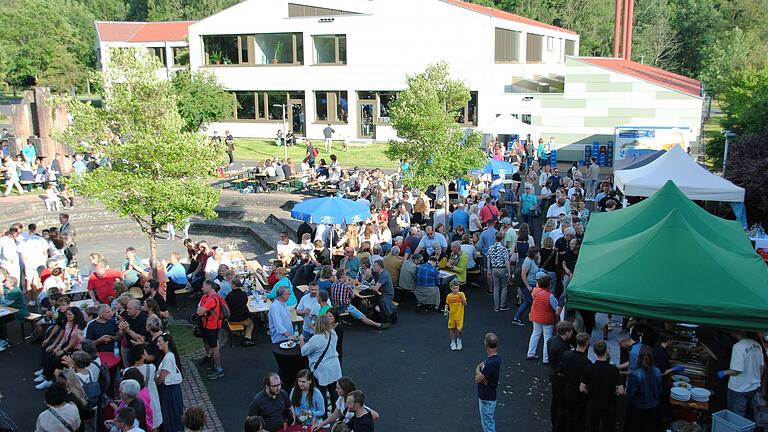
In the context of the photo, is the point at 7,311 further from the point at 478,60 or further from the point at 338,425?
the point at 478,60

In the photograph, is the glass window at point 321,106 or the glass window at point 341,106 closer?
the glass window at point 341,106

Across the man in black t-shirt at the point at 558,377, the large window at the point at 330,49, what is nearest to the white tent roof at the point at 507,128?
the large window at the point at 330,49

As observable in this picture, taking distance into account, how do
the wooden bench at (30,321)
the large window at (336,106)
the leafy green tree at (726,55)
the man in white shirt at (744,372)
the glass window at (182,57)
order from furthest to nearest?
the leafy green tree at (726,55), the glass window at (182,57), the large window at (336,106), the wooden bench at (30,321), the man in white shirt at (744,372)

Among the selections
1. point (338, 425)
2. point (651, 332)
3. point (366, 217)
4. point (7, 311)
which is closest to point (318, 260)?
point (366, 217)

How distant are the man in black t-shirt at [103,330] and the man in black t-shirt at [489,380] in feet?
16.3

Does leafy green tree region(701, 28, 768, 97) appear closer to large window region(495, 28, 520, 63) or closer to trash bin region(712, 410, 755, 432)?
large window region(495, 28, 520, 63)

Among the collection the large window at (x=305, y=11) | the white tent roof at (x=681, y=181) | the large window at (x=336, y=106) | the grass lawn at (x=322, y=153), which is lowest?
the grass lawn at (x=322, y=153)

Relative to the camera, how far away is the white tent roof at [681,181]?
43.1 ft

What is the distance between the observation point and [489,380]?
7531mm

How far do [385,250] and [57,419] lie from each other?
8811 mm

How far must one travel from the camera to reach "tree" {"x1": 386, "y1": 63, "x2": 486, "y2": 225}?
57.3 feet

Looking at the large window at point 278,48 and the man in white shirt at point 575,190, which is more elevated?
the large window at point 278,48

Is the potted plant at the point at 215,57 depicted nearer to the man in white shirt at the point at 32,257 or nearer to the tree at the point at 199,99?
the tree at the point at 199,99

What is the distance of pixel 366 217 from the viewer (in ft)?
48.2
